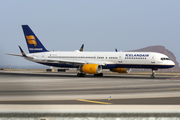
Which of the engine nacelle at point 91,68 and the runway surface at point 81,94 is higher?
the engine nacelle at point 91,68

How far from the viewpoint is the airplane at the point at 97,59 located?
50.3 metres

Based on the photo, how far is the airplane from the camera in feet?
165

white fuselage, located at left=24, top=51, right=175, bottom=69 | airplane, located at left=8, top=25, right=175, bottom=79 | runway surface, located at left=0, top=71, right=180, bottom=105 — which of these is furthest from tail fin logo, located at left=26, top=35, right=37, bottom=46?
runway surface, located at left=0, top=71, right=180, bottom=105

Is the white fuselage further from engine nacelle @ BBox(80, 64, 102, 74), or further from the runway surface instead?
the runway surface

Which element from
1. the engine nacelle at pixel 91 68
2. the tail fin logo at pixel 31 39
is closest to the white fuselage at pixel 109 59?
the engine nacelle at pixel 91 68

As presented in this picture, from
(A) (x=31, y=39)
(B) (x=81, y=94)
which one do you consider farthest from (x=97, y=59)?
(B) (x=81, y=94)

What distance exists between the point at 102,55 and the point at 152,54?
1000 cm

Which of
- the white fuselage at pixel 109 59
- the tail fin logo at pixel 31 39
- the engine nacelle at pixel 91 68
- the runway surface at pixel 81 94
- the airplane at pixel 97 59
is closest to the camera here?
the runway surface at pixel 81 94

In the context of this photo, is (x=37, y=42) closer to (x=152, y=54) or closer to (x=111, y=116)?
(x=152, y=54)

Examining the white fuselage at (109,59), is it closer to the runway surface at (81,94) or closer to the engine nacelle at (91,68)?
the engine nacelle at (91,68)

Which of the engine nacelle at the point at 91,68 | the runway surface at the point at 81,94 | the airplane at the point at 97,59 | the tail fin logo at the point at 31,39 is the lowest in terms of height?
the runway surface at the point at 81,94

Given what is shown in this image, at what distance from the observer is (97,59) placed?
182ft

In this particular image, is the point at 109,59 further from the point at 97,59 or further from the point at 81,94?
the point at 81,94

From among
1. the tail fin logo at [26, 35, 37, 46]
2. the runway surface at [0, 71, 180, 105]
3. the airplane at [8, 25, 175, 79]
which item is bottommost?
the runway surface at [0, 71, 180, 105]
